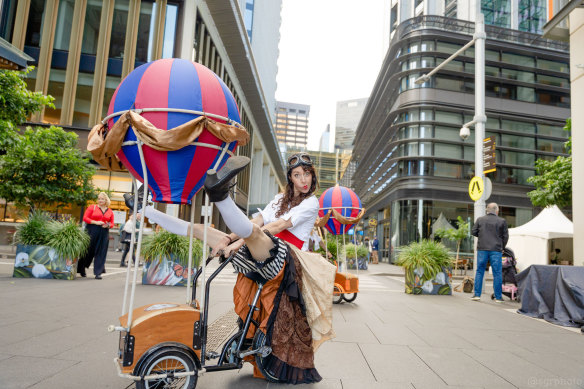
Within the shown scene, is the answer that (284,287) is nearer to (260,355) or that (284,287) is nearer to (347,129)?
(260,355)

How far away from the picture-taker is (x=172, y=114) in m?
2.39

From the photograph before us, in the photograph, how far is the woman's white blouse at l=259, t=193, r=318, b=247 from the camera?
3.23 metres

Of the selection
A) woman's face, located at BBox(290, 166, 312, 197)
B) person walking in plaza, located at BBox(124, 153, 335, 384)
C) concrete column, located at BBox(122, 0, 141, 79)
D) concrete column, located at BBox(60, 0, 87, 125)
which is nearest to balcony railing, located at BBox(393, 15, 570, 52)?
concrete column, located at BBox(122, 0, 141, 79)

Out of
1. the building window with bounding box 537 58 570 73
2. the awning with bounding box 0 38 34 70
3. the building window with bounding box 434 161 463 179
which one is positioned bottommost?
the awning with bounding box 0 38 34 70

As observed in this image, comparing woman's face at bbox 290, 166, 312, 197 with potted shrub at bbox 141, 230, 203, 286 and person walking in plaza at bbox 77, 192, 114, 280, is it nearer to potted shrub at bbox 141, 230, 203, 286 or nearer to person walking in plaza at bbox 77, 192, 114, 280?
potted shrub at bbox 141, 230, 203, 286

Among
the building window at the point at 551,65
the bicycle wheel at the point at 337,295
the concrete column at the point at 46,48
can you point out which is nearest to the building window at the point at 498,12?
the building window at the point at 551,65

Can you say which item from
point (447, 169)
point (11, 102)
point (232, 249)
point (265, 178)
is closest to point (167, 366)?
point (232, 249)

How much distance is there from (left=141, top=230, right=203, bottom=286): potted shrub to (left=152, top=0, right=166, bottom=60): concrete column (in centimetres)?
1454

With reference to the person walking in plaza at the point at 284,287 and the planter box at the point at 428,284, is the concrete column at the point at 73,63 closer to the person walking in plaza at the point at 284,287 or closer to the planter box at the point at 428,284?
the planter box at the point at 428,284

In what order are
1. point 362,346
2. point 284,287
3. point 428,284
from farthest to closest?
1. point 428,284
2. point 362,346
3. point 284,287

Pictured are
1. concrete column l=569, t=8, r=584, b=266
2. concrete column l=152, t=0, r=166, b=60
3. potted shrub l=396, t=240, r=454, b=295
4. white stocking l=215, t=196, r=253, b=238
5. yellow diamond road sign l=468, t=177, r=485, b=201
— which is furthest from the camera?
concrete column l=152, t=0, r=166, b=60

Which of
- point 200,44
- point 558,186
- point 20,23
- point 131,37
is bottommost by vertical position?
point 558,186

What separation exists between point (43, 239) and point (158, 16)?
1605 cm

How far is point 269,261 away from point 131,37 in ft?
71.1
